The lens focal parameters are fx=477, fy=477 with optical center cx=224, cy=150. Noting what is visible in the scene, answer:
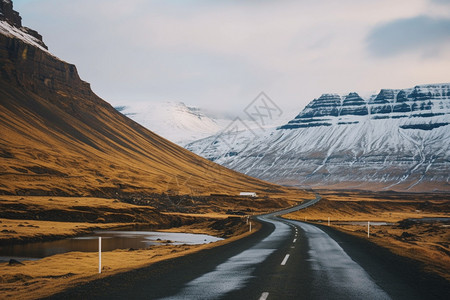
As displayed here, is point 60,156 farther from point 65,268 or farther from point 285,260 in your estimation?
point 285,260

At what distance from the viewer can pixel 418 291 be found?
14234mm

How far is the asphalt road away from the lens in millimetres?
13531

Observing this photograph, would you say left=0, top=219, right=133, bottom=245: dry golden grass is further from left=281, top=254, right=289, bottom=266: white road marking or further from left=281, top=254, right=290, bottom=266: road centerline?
left=281, top=254, right=289, bottom=266: white road marking

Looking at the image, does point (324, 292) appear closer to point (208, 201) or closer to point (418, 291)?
point (418, 291)

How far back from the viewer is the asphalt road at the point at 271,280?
13.5 metres

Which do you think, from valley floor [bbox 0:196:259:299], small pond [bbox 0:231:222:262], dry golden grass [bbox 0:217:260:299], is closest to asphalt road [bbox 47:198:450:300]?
dry golden grass [bbox 0:217:260:299]

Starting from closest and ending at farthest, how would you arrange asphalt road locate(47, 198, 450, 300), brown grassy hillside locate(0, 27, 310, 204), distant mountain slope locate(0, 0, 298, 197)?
1. asphalt road locate(47, 198, 450, 300)
2. brown grassy hillside locate(0, 27, 310, 204)
3. distant mountain slope locate(0, 0, 298, 197)

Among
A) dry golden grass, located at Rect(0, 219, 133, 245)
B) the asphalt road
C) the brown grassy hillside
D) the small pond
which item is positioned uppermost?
the brown grassy hillside

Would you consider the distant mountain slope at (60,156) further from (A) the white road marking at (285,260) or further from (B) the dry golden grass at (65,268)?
(A) the white road marking at (285,260)

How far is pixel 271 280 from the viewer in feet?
52.0

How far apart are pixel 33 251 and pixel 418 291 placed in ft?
123

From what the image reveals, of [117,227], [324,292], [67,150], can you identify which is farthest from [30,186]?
[324,292]

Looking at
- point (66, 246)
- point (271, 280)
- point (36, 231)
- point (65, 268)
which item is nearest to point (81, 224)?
point (36, 231)

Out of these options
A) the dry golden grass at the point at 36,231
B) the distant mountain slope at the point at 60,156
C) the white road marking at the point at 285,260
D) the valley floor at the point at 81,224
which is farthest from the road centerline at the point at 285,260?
the distant mountain slope at the point at 60,156
